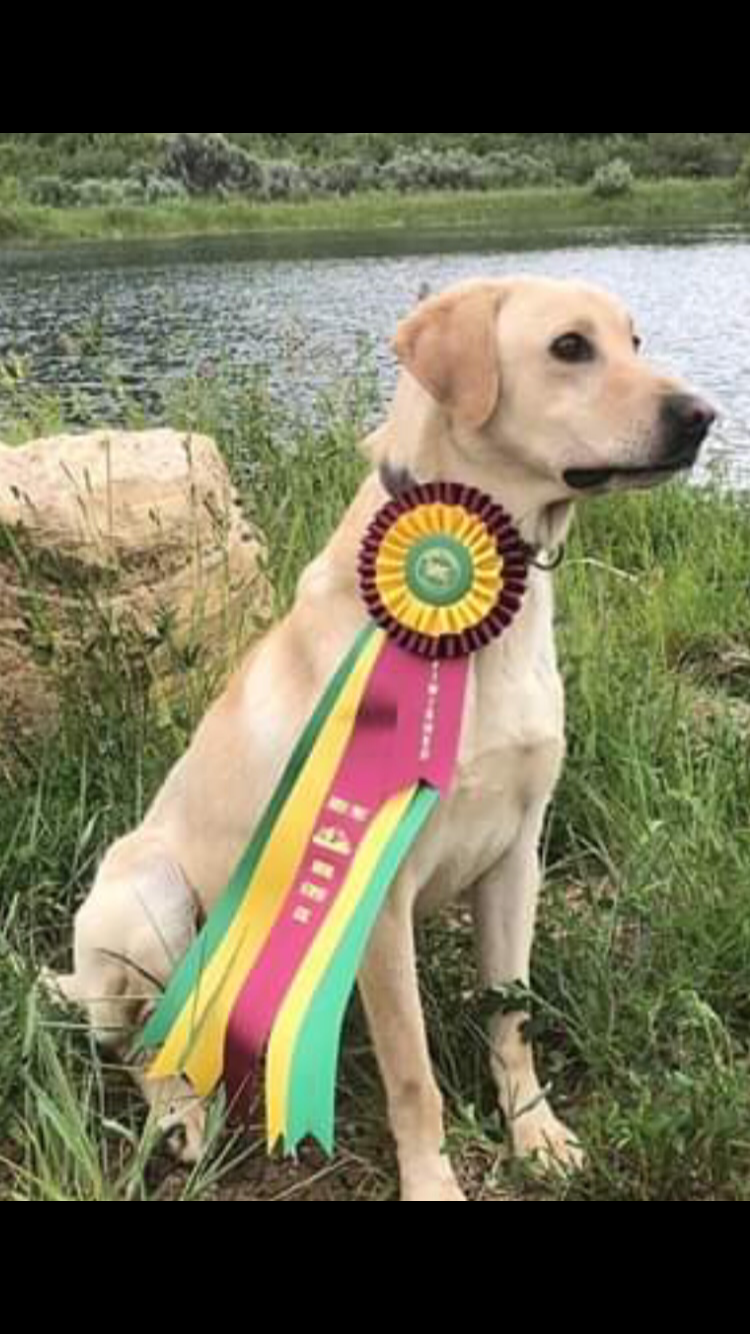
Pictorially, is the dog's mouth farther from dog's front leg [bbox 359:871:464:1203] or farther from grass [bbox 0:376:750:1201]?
grass [bbox 0:376:750:1201]

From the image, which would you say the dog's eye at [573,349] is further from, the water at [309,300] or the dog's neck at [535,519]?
the water at [309,300]

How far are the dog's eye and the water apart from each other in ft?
1.40

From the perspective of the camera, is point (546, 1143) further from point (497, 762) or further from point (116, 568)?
point (116, 568)

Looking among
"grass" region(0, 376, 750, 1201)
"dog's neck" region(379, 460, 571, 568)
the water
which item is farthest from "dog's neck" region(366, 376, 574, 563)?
"grass" region(0, 376, 750, 1201)

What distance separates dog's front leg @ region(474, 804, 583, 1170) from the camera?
2891 millimetres

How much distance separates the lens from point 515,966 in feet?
10.1

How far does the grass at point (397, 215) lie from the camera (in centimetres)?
1847

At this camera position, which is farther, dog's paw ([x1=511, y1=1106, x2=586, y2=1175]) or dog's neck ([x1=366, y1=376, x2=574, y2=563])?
dog's neck ([x1=366, y1=376, x2=574, y2=563])

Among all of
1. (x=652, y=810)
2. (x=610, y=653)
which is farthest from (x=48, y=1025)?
(x=610, y=653)

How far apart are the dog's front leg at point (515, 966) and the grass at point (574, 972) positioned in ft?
0.22

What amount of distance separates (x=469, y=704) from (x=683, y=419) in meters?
0.62

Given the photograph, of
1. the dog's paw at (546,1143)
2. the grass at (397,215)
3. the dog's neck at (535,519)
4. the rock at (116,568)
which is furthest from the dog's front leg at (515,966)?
the grass at (397,215)

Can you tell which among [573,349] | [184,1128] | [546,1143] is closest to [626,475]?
[573,349]

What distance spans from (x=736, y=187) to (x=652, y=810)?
13751mm
